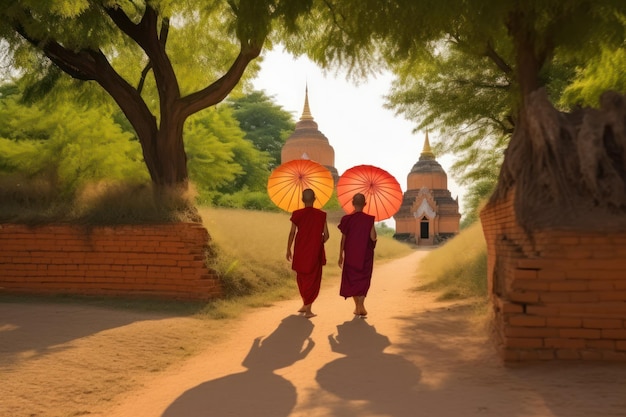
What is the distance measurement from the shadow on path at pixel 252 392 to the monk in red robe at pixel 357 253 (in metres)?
1.57

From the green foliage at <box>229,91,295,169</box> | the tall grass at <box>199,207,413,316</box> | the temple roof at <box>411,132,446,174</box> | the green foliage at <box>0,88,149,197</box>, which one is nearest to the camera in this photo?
the tall grass at <box>199,207,413,316</box>

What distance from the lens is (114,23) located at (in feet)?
33.1

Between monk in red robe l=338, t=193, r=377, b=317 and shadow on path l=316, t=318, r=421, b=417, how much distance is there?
120 cm

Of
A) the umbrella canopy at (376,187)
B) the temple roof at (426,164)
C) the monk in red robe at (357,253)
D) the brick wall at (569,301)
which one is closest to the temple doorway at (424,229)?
the temple roof at (426,164)

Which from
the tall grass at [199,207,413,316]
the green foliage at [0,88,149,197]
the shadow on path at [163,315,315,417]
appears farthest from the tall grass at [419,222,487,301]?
the green foliage at [0,88,149,197]

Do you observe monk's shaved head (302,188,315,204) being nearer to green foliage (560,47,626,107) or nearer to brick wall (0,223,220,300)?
brick wall (0,223,220,300)

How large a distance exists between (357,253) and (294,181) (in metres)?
3.34

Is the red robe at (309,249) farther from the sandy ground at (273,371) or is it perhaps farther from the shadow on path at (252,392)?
the shadow on path at (252,392)

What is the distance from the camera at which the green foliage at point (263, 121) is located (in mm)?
34125

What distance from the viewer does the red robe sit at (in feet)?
23.7

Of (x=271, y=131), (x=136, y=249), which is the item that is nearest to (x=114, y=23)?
(x=136, y=249)

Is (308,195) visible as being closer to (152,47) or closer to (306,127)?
(152,47)

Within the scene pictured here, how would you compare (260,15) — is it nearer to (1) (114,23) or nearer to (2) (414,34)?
(2) (414,34)

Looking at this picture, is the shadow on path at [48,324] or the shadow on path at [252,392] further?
the shadow on path at [48,324]
